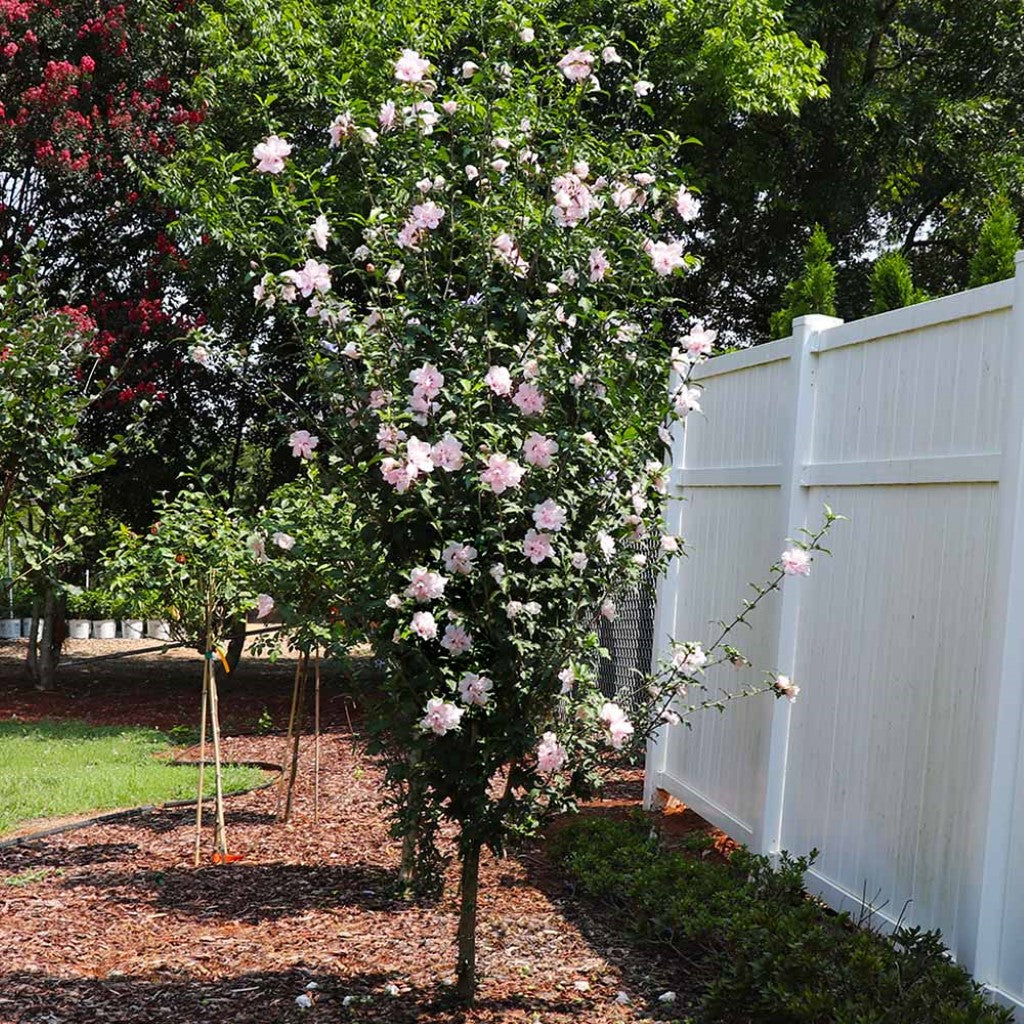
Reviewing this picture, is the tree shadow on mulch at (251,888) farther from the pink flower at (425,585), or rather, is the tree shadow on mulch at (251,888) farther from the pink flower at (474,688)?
the pink flower at (425,585)

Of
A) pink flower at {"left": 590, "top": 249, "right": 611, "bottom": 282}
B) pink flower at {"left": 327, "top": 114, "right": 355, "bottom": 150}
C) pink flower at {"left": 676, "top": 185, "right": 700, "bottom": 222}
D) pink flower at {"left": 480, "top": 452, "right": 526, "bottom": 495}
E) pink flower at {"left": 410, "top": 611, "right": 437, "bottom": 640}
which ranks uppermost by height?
pink flower at {"left": 327, "top": 114, "right": 355, "bottom": 150}

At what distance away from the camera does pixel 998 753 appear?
112 inches

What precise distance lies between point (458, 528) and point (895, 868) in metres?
1.63

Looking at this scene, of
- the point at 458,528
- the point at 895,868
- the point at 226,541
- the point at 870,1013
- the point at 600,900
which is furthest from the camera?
the point at 226,541

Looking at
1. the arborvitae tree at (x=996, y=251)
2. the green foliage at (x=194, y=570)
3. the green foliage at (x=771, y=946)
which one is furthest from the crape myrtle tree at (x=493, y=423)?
the green foliage at (x=194, y=570)

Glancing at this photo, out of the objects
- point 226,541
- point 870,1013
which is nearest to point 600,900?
A: point 870,1013

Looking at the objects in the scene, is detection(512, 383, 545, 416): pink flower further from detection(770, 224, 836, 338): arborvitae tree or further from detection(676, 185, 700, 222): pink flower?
detection(770, 224, 836, 338): arborvitae tree

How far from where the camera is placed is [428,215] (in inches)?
120

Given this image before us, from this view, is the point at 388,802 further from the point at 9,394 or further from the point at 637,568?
the point at 9,394

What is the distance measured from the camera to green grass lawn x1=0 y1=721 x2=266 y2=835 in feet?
21.6

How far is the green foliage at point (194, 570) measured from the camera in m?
5.31

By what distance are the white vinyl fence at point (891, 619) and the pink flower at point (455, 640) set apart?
4.31 feet

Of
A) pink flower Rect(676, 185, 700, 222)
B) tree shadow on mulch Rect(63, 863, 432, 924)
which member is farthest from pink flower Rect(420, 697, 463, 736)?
tree shadow on mulch Rect(63, 863, 432, 924)

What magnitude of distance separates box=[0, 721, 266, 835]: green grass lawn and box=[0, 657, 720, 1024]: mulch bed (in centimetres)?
59
